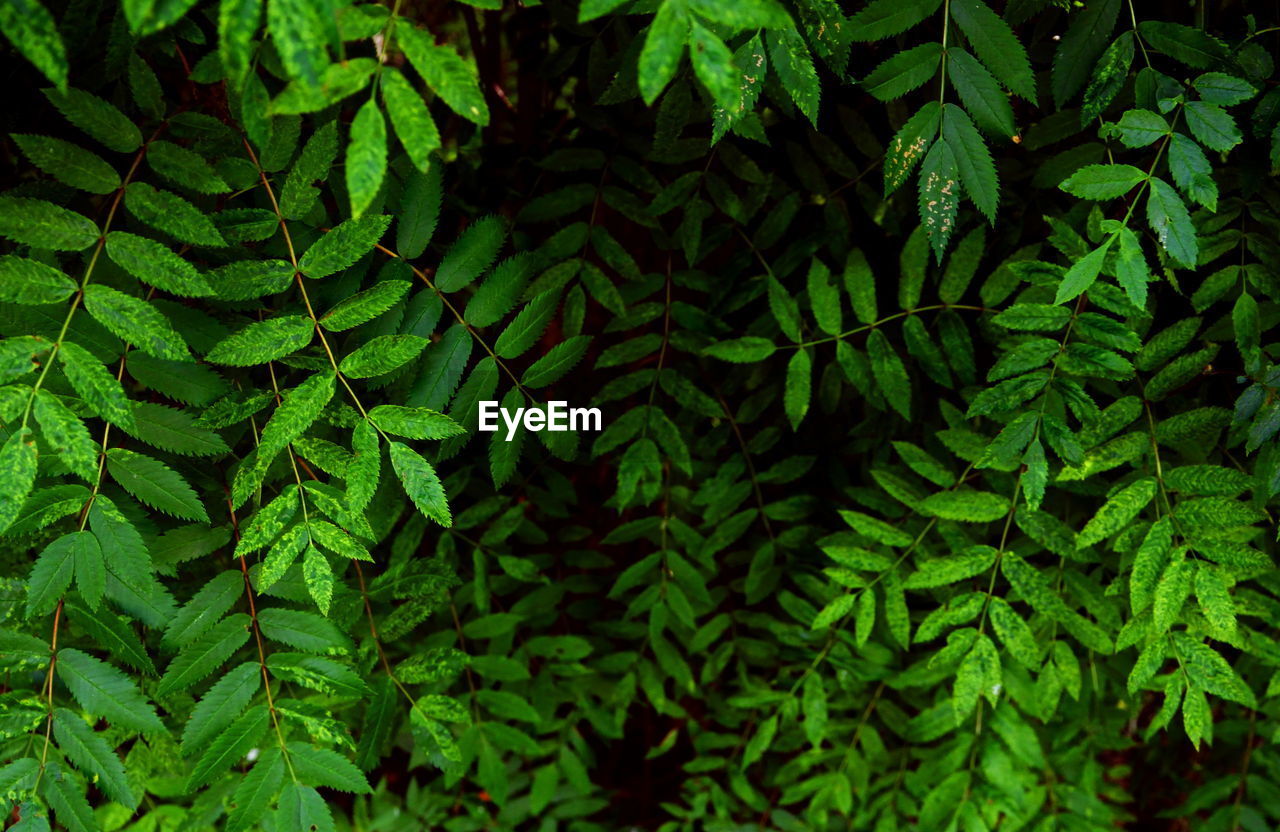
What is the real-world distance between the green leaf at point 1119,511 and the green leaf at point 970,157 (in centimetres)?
54

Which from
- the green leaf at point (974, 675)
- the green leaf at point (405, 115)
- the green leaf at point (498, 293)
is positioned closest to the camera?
the green leaf at point (405, 115)

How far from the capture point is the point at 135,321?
3.52 ft

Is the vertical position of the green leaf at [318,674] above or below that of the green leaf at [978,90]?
below

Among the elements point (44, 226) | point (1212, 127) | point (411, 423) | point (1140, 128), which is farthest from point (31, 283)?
point (1212, 127)

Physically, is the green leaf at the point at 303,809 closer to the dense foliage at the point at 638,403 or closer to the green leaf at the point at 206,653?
the dense foliage at the point at 638,403

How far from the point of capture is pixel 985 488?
5.67 feet

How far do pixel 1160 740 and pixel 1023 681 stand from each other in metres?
0.86

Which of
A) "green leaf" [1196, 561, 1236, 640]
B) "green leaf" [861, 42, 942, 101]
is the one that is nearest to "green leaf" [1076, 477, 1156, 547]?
"green leaf" [1196, 561, 1236, 640]

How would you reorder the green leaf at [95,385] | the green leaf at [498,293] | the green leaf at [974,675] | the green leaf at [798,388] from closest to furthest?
1. the green leaf at [95,385]
2. the green leaf at [498,293]
3. the green leaf at [974,675]
4. the green leaf at [798,388]

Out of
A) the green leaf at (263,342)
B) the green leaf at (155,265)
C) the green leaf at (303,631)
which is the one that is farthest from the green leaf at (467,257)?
the green leaf at (303,631)

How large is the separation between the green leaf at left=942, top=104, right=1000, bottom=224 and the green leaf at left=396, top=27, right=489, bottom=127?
69 centimetres

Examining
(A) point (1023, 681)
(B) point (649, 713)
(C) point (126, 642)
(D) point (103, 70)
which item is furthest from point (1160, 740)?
(D) point (103, 70)

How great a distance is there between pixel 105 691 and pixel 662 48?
3.93 feet

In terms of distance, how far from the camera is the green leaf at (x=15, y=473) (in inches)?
38.4
